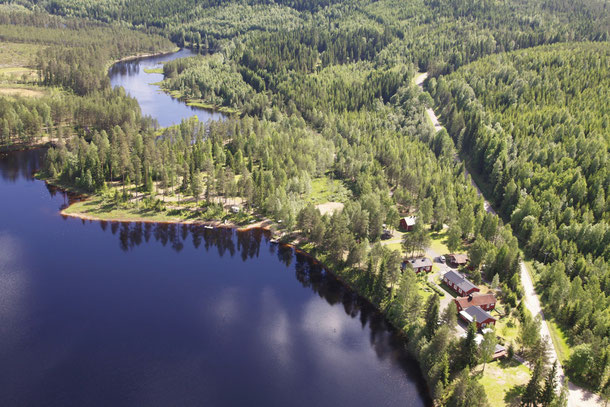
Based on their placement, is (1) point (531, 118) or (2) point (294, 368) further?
(1) point (531, 118)

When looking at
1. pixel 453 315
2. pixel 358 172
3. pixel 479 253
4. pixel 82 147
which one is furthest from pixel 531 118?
pixel 82 147

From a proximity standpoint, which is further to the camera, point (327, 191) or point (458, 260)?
point (327, 191)

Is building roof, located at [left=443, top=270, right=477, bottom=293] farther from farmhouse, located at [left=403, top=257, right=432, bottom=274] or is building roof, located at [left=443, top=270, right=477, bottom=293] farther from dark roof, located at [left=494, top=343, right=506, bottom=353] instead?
dark roof, located at [left=494, top=343, right=506, bottom=353]

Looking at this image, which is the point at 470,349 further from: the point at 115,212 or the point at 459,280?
the point at 115,212

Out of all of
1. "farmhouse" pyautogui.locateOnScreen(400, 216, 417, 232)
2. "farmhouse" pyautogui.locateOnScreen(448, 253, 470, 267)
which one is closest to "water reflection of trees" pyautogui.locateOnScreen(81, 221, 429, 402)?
"farmhouse" pyautogui.locateOnScreen(448, 253, 470, 267)

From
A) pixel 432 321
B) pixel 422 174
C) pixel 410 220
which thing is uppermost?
pixel 422 174

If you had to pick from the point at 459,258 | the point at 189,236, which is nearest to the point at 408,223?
the point at 459,258

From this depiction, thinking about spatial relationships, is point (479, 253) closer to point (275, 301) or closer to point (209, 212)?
point (275, 301)

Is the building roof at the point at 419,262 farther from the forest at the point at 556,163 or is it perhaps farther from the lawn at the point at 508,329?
the forest at the point at 556,163
